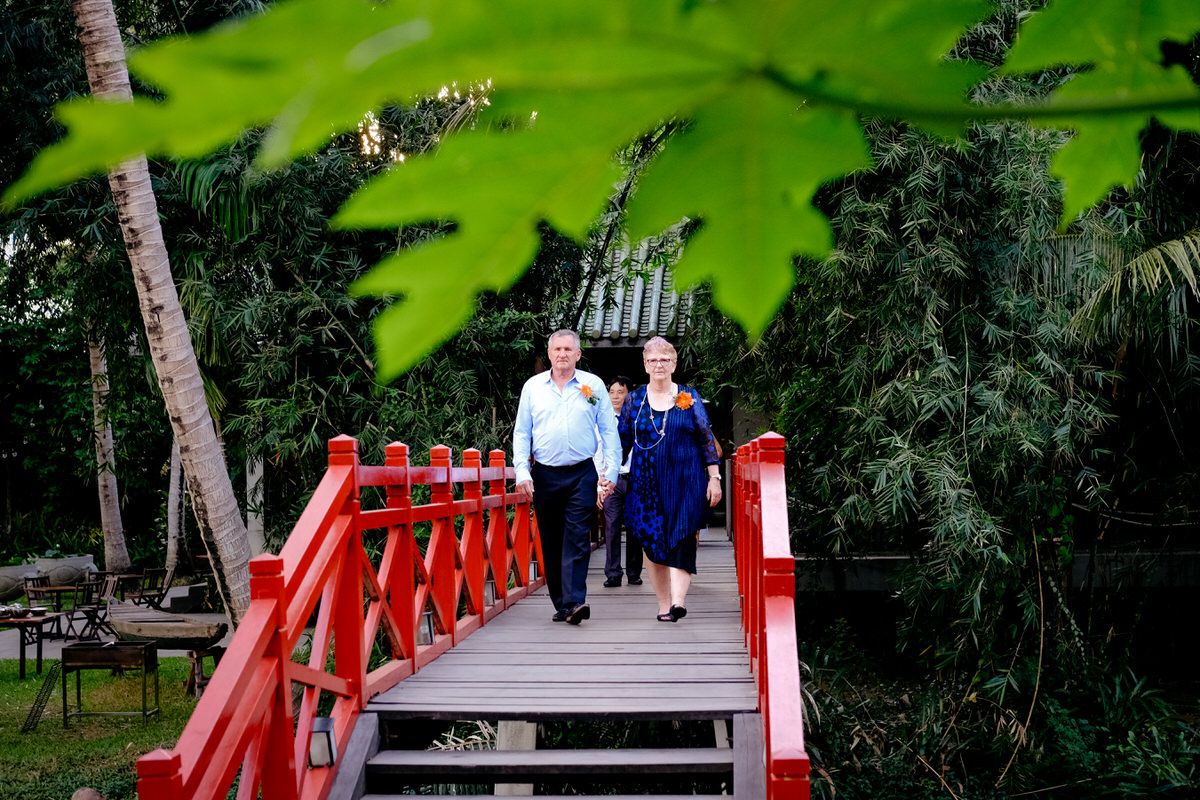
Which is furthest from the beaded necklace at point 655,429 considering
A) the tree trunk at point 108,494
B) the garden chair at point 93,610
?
the tree trunk at point 108,494

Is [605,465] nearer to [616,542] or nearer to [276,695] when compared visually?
[616,542]

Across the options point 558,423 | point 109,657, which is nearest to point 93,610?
point 109,657

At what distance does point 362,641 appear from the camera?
3719mm

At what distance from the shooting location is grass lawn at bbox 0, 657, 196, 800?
22.0ft

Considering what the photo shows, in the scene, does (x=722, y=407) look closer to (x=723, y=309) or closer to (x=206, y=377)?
(x=206, y=377)

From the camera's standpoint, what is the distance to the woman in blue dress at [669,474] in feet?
16.9

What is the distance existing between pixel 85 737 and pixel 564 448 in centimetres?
571

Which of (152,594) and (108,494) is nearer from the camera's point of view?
(152,594)

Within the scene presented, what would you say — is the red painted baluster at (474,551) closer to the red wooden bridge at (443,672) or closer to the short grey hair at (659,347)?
the red wooden bridge at (443,672)

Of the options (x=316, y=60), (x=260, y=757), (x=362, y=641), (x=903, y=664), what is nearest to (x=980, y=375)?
(x=903, y=664)

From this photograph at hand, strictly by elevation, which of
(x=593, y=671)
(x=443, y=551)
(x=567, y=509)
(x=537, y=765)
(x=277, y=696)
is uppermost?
(x=567, y=509)

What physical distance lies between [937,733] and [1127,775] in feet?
3.45

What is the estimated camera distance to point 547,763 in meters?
3.54

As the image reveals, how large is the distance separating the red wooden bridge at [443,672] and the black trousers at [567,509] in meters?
0.43
